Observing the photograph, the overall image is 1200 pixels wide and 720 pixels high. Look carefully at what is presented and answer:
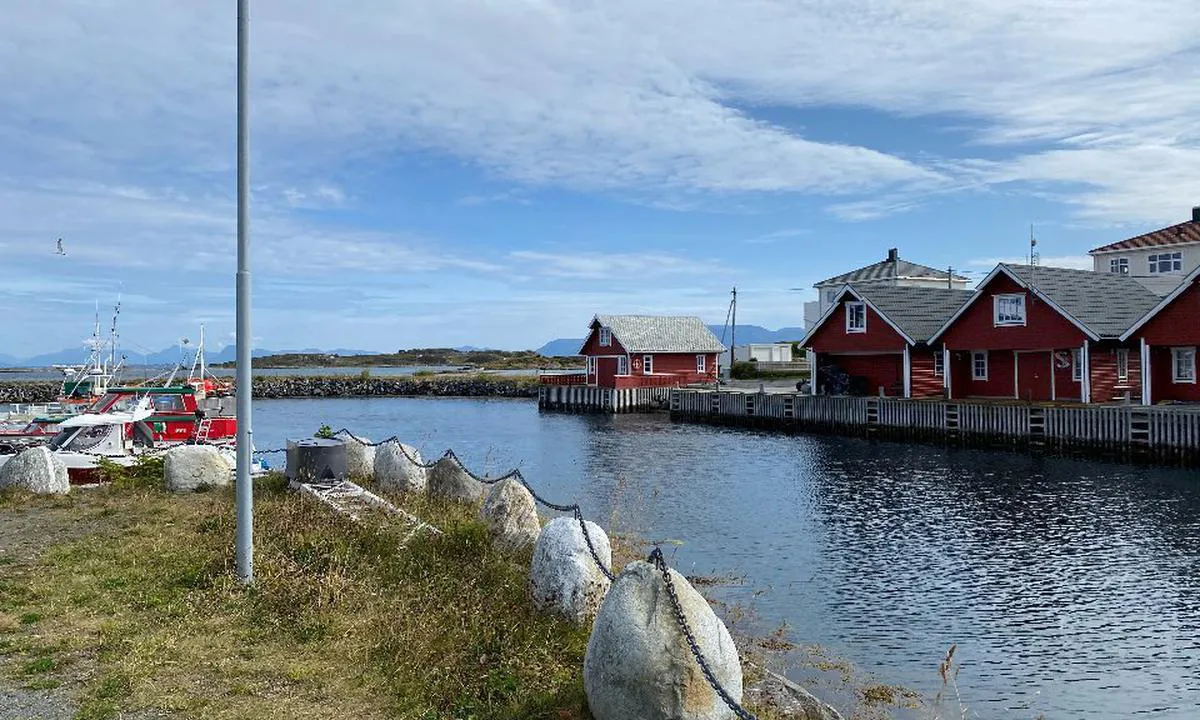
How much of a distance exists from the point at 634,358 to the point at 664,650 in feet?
191

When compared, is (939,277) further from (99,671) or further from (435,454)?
(99,671)

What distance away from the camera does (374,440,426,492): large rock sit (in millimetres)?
18156

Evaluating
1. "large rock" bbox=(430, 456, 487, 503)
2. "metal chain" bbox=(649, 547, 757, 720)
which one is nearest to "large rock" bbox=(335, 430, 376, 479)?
"large rock" bbox=(430, 456, 487, 503)

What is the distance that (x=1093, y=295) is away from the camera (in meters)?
39.4

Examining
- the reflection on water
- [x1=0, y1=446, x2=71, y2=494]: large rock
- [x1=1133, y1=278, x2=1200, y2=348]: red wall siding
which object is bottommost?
the reflection on water

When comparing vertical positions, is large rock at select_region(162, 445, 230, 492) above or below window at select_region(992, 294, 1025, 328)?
below

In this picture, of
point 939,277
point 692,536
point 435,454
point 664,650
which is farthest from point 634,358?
point 664,650

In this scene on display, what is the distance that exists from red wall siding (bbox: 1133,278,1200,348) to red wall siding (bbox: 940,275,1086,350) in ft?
9.05

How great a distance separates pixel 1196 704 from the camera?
11234 millimetres

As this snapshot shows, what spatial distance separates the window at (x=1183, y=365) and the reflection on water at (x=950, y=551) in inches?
281

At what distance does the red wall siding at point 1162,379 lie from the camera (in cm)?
3584

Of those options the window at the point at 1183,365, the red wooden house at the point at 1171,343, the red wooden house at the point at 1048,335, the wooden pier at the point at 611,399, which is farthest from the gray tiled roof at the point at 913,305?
the wooden pier at the point at 611,399

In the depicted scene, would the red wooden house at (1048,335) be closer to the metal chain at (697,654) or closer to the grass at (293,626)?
the grass at (293,626)

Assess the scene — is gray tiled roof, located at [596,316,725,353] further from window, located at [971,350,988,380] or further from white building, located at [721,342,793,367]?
window, located at [971,350,988,380]
